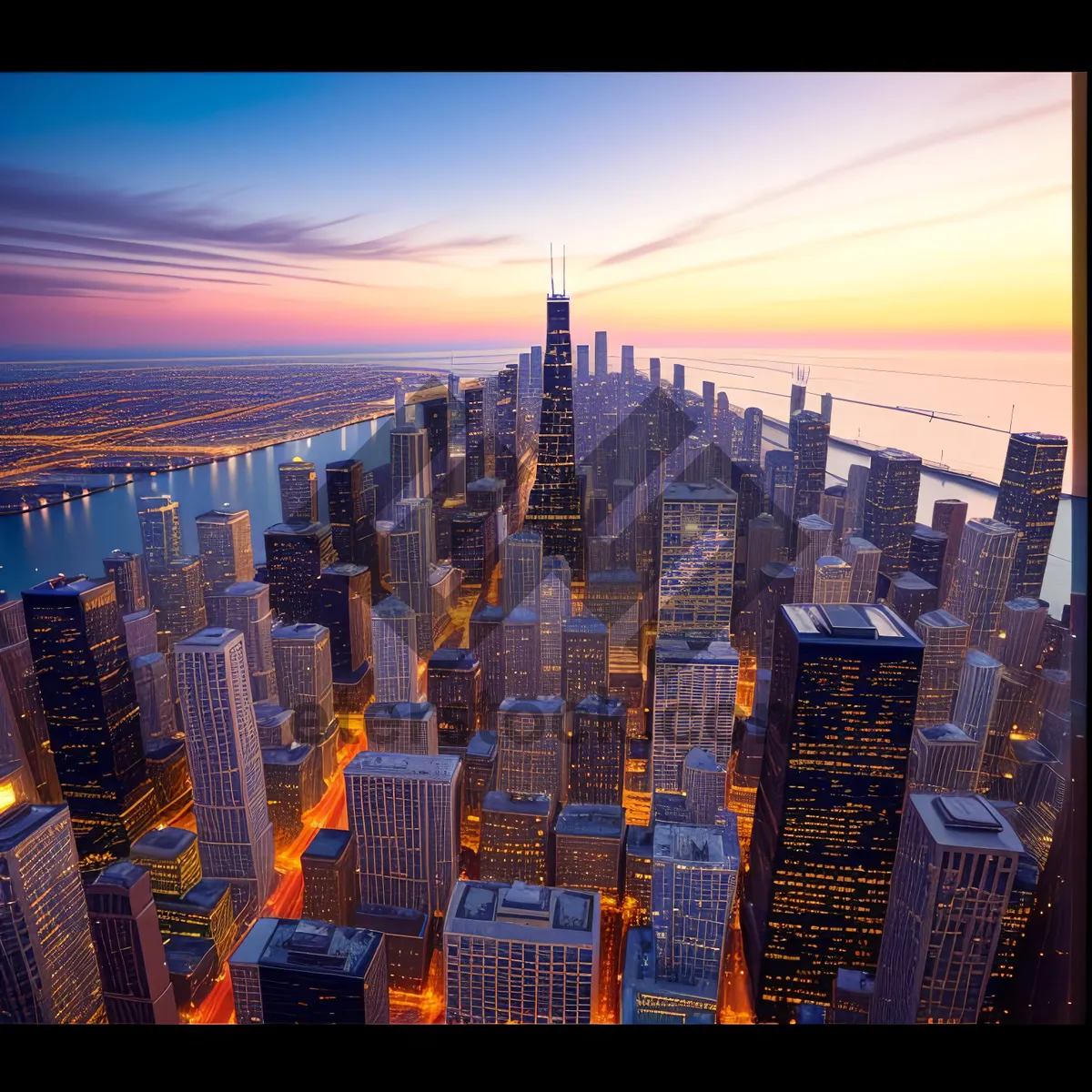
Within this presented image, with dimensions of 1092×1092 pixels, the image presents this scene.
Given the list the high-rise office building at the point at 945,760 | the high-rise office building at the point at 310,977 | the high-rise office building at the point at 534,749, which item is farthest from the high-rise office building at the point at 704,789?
the high-rise office building at the point at 310,977

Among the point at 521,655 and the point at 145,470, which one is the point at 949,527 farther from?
the point at 145,470

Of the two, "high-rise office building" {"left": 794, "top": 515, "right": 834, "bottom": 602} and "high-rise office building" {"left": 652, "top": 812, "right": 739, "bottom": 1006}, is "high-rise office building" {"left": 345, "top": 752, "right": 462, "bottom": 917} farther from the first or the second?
"high-rise office building" {"left": 794, "top": 515, "right": 834, "bottom": 602}

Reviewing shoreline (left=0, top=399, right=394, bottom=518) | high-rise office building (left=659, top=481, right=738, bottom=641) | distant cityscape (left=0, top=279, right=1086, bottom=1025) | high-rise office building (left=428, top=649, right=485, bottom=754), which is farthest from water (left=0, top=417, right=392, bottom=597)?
high-rise office building (left=659, top=481, right=738, bottom=641)

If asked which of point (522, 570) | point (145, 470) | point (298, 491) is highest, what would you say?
point (145, 470)

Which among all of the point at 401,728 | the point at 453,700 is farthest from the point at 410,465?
the point at 401,728

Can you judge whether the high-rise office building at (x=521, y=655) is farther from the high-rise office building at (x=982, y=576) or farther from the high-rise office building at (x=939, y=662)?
the high-rise office building at (x=982, y=576)
